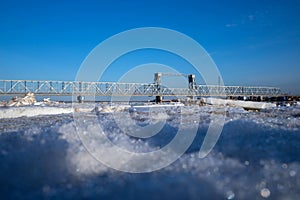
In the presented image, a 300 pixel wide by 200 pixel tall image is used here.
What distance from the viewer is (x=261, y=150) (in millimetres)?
1950

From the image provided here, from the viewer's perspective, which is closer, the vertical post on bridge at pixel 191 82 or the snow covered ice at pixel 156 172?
the snow covered ice at pixel 156 172

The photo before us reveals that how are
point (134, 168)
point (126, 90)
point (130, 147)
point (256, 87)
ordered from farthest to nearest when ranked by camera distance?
point (256, 87) → point (126, 90) → point (130, 147) → point (134, 168)

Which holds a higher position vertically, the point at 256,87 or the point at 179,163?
the point at 256,87

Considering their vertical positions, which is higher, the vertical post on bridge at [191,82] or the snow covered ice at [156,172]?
the vertical post on bridge at [191,82]

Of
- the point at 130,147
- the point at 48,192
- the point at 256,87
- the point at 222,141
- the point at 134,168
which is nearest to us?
the point at 48,192

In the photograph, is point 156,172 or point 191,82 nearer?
point 156,172

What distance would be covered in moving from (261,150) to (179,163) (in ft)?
2.50

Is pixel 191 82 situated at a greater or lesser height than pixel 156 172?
greater

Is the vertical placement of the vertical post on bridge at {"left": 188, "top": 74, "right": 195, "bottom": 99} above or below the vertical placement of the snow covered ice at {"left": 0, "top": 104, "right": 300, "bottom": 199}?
above

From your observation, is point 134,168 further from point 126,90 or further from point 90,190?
point 126,90

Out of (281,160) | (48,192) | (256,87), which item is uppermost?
(256,87)

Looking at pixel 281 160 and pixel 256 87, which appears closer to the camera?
pixel 281 160

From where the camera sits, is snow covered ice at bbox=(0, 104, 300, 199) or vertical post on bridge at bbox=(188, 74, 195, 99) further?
vertical post on bridge at bbox=(188, 74, 195, 99)

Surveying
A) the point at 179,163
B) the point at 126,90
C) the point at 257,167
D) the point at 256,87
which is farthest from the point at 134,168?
the point at 256,87
